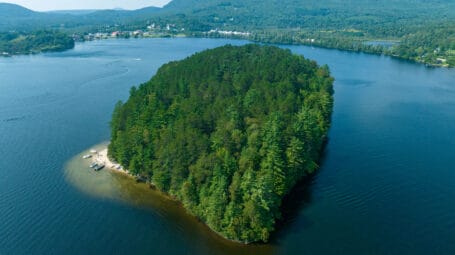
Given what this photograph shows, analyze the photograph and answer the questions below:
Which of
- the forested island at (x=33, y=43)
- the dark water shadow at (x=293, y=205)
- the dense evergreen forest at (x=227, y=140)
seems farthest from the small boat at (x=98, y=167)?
the forested island at (x=33, y=43)

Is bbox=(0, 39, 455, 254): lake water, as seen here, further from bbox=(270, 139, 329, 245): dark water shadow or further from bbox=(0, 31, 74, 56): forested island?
bbox=(0, 31, 74, 56): forested island

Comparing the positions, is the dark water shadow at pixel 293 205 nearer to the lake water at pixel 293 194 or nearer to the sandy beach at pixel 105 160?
the lake water at pixel 293 194

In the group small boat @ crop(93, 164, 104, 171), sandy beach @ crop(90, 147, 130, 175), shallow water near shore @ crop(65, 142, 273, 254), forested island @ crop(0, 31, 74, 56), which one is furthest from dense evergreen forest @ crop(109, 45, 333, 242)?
forested island @ crop(0, 31, 74, 56)

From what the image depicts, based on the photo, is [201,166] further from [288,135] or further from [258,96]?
[258,96]

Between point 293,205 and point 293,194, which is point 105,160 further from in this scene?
point 293,205

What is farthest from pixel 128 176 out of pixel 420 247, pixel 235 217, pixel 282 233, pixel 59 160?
pixel 420 247

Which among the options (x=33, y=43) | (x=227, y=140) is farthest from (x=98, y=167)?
(x=33, y=43)

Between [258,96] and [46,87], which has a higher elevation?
[258,96]
